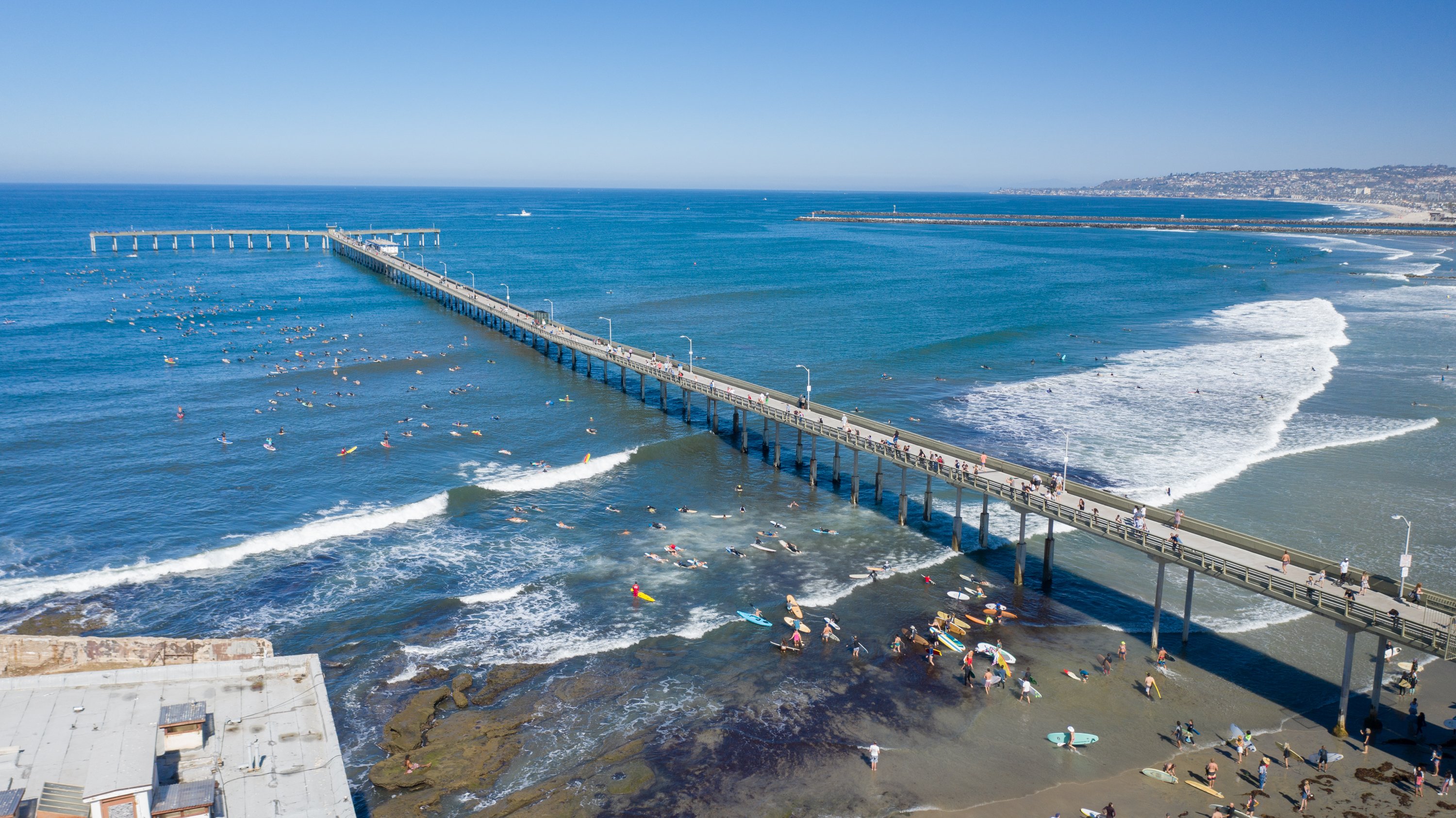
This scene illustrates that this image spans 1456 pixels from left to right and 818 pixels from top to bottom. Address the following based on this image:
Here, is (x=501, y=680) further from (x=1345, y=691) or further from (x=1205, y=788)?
(x=1345, y=691)

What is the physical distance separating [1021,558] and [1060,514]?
11.2ft

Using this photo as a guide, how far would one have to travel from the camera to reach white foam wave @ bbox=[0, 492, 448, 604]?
137 feet

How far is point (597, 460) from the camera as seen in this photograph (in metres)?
60.3

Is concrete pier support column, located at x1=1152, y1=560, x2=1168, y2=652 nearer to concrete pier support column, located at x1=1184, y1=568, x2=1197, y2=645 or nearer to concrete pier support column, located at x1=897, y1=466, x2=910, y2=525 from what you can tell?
concrete pier support column, located at x1=1184, y1=568, x2=1197, y2=645

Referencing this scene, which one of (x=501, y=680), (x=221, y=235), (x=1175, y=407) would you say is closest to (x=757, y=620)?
(x=501, y=680)

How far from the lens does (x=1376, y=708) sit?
31.8 m

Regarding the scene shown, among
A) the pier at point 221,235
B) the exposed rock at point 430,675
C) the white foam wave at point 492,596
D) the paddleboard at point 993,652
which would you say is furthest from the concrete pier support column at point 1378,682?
the pier at point 221,235

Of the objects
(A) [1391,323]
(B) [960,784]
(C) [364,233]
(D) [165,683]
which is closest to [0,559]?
(D) [165,683]

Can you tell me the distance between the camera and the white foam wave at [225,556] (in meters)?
41.7

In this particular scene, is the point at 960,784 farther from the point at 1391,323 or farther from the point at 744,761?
the point at 1391,323

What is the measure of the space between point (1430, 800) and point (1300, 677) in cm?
741

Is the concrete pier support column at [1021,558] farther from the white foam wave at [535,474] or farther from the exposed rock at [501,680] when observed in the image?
the white foam wave at [535,474]

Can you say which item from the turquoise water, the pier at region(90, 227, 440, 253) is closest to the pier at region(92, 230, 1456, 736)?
the turquoise water

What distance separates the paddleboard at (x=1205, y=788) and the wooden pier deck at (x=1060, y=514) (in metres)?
6.25
